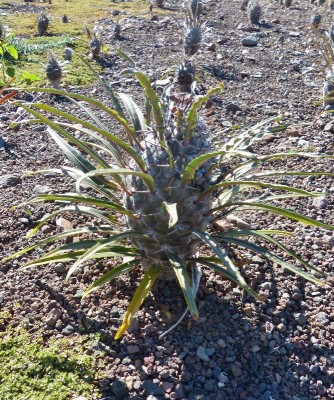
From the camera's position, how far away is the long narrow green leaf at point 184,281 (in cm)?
178

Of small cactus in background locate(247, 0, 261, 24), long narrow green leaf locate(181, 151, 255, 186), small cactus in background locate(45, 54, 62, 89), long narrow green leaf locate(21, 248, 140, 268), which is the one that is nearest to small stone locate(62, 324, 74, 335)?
long narrow green leaf locate(21, 248, 140, 268)

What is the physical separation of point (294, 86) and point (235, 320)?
399 cm

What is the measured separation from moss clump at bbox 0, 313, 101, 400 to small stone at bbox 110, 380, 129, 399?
65mm

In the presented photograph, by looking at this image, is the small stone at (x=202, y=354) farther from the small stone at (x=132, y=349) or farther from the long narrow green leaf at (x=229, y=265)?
the long narrow green leaf at (x=229, y=265)

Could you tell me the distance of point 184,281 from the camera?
1.91 m

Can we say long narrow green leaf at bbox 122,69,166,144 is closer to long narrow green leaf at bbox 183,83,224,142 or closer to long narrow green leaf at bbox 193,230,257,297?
long narrow green leaf at bbox 183,83,224,142

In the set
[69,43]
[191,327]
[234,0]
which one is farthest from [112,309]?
[234,0]

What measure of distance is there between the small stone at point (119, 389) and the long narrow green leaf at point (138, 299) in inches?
8.2

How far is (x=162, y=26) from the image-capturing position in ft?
28.6

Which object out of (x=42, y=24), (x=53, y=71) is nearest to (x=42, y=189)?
(x=53, y=71)

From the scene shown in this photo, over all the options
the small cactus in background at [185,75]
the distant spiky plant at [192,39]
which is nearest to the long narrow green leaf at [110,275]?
the small cactus in background at [185,75]

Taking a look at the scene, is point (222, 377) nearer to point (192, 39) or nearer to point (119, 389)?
point (119, 389)

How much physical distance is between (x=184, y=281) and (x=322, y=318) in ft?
3.04

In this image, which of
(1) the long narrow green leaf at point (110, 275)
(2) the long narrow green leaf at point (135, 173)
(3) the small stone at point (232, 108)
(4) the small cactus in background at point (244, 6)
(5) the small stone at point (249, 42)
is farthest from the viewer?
(4) the small cactus in background at point (244, 6)
